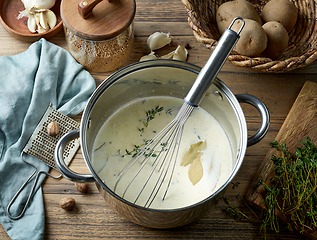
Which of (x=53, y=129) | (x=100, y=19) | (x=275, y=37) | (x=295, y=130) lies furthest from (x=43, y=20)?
(x=295, y=130)

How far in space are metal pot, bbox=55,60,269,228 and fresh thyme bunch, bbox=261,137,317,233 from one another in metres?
0.11

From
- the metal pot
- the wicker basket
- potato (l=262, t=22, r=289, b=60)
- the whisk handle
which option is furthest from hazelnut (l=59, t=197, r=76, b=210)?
potato (l=262, t=22, r=289, b=60)

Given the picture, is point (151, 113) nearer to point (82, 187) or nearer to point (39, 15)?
point (82, 187)

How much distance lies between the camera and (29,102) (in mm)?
803

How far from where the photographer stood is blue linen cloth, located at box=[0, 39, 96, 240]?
708 mm

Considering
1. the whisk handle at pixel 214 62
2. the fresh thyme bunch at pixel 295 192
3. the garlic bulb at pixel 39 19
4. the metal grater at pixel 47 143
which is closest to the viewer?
the whisk handle at pixel 214 62

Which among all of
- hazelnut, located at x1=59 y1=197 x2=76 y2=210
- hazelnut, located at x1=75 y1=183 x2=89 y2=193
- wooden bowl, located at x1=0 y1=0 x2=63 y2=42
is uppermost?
wooden bowl, located at x1=0 y1=0 x2=63 y2=42

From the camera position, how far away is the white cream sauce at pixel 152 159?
67 centimetres

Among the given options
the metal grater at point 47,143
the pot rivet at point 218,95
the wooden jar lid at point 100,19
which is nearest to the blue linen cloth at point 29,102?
the metal grater at point 47,143

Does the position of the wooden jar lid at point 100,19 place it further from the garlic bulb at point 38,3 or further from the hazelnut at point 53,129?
the hazelnut at point 53,129

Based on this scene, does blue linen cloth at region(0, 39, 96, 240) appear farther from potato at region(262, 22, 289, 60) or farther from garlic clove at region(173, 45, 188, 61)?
potato at region(262, 22, 289, 60)

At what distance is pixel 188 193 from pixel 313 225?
28 cm

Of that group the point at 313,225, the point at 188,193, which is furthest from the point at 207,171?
the point at 313,225

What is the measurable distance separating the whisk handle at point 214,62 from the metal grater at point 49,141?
371 millimetres
